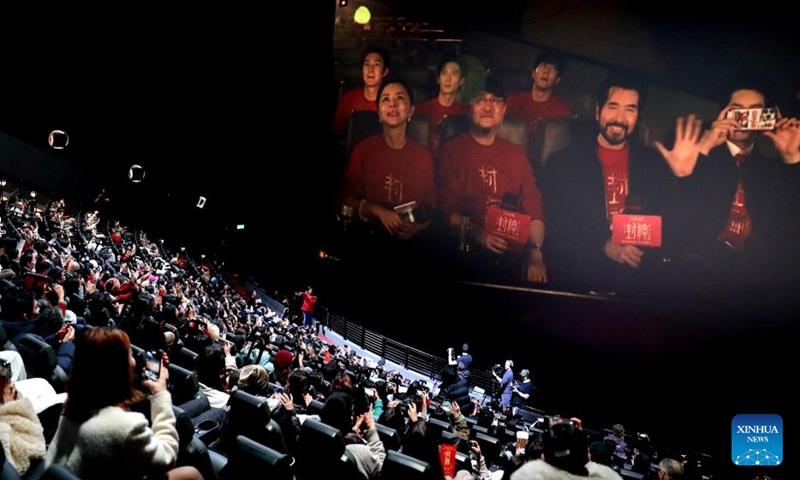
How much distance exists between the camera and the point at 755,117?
10938 mm

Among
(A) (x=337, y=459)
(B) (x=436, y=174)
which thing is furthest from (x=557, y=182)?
(A) (x=337, y=459)

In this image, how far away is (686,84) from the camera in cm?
1120

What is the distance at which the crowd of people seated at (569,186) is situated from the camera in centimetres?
1128

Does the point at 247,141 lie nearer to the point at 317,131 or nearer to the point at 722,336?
the point at 317,131

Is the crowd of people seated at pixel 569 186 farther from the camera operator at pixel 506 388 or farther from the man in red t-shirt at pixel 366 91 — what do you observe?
the camera operator at pixel 506 388

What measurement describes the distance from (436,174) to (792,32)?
25.2 feet

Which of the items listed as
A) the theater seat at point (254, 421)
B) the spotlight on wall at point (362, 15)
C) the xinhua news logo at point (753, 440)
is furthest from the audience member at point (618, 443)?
the spotlight on wall at point (362, 15)

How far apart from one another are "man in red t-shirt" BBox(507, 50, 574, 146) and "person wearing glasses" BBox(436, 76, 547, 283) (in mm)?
595

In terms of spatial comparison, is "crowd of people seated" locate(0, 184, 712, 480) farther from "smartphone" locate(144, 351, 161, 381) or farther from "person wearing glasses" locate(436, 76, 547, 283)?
"person wearing glasses" locate(436, 76, 547, 283)

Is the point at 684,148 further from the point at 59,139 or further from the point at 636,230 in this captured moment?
the point at 59,139

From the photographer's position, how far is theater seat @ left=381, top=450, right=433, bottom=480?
2.87 metres

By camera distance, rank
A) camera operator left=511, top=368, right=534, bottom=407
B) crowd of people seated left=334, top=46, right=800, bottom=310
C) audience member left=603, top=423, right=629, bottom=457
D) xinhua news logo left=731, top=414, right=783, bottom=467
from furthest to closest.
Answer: camera operator left=511, top=368, right=534, bottom=407, crowd of people seated left=334, top=46, right=800, bottom=310, audience member left=603, top=423, right=629, bottom=457, xinhua news logo left=731, top=414, right=783, bottom=467

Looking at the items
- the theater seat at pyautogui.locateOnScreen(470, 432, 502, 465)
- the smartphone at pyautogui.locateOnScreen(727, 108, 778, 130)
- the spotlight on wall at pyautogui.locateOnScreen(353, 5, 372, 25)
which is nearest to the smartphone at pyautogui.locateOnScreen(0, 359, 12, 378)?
the theater seat at pyautogui.locateOnScreen(470, 432, 502, 465)

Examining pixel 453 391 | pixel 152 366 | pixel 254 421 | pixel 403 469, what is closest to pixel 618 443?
pixel 453 391
